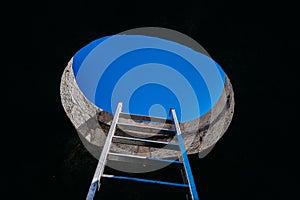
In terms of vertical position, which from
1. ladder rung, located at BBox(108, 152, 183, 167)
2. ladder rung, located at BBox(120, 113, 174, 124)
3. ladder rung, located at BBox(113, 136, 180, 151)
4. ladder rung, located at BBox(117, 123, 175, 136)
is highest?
ladder rung, located at BBox(120, 113, 174, 124)

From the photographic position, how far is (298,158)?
198cm

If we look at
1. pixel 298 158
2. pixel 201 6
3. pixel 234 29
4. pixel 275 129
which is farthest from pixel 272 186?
pixel 201 6

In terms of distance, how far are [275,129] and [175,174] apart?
1050 millimetres

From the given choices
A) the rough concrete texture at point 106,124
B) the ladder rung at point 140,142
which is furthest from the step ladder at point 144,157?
the rough concrete texture at point 106,124

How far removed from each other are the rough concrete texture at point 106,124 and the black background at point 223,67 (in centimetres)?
72

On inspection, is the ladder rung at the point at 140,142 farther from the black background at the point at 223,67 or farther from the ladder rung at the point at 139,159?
the black background at the point at 223,67

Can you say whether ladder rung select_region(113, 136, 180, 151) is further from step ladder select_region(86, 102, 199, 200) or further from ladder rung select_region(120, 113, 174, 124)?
ladder rung select_region(120, 113, 174, 124)

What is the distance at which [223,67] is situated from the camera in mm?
1978

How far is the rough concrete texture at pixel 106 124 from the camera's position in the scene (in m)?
2.98

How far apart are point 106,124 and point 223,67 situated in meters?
1.93

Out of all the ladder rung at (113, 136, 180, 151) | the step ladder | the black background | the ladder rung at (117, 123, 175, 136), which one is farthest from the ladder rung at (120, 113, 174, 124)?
the black background

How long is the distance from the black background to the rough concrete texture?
722 mm

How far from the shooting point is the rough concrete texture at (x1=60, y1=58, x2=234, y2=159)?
117 inches

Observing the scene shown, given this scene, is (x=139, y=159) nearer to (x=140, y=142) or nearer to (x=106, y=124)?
(x=140, y=142)
